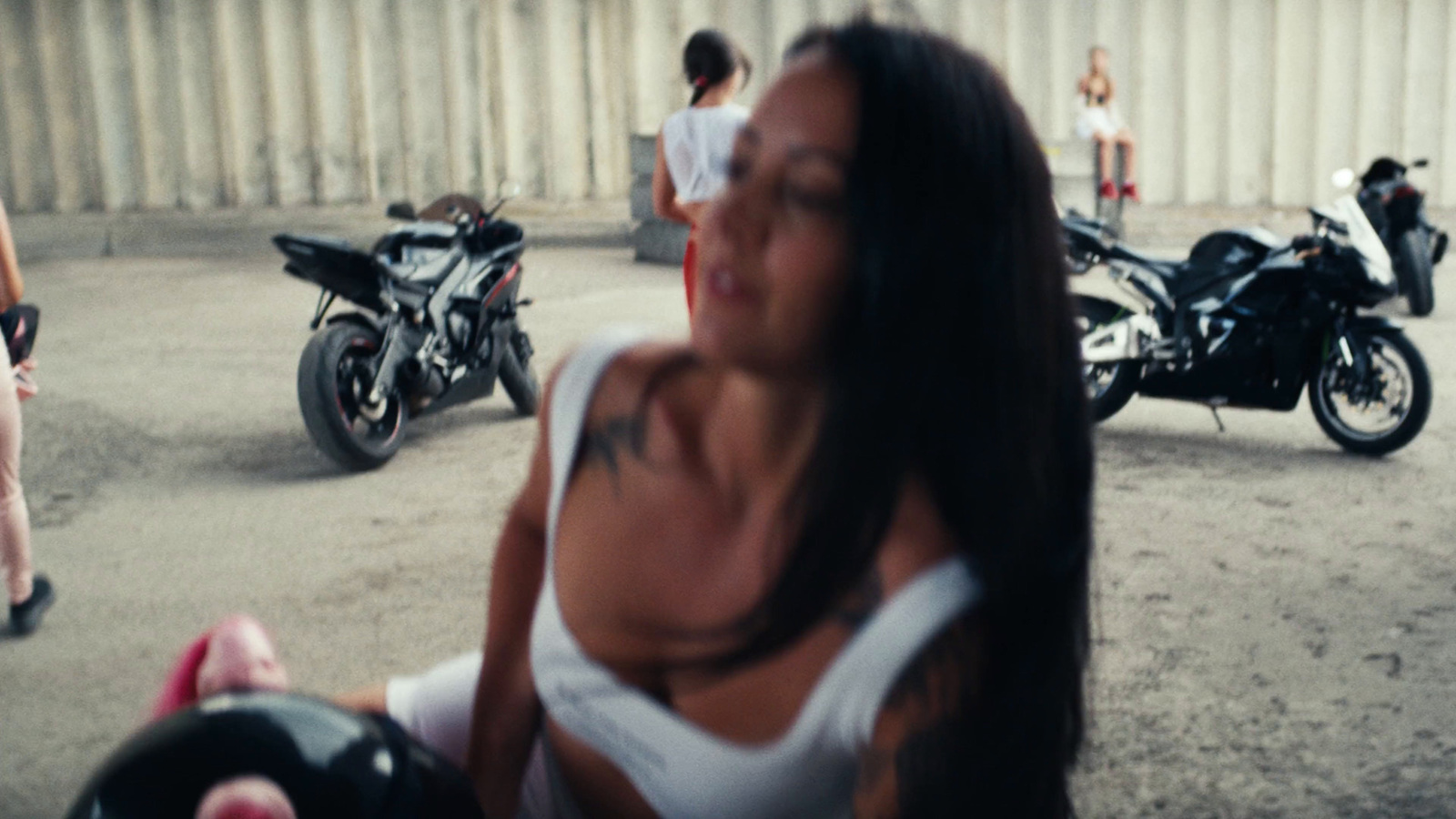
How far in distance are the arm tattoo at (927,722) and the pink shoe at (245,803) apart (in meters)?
0.50

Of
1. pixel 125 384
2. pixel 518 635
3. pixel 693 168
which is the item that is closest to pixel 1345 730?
pixel 518 635

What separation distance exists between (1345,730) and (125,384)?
597 cm

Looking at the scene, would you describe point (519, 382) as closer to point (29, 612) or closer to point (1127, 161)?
point (29, 612)

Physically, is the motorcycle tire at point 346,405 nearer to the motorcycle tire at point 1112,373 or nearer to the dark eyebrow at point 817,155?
the motorcycle tire at point 1112,373

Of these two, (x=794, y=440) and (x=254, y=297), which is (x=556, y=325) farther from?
(x=794, y=440)

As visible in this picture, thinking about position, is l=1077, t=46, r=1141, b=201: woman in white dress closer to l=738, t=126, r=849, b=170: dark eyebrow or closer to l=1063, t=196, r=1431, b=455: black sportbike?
l=1063, t=196, r=1431, b=455: black sportbike

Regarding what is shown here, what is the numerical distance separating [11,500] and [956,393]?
125 inches

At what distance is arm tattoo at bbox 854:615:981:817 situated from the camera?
3.94 feet

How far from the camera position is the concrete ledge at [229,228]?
13445 mm

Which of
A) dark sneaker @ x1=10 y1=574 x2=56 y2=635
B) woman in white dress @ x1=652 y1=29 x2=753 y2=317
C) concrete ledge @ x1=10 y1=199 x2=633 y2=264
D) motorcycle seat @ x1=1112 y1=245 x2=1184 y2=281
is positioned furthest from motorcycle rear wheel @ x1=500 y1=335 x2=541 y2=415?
concrete ledge @ x1=10 y1=199 x2=633 y2=264

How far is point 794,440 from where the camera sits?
1.35m

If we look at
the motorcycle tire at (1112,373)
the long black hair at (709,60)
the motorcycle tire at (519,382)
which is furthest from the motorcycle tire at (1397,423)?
the motorcycle tire at (519,382)

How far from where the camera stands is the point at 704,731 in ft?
4.50

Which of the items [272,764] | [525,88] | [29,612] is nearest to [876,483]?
[272,764]
